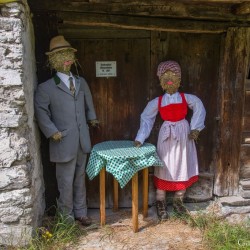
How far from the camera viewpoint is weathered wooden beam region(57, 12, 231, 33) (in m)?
3.46

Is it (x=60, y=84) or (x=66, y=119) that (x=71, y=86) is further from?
(x=66, y=119)

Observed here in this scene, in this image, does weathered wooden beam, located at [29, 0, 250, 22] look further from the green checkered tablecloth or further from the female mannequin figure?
the green checkered tablecloth

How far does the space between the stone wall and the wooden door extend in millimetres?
753

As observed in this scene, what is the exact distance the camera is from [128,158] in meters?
3.28

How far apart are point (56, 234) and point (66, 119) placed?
1174 mm

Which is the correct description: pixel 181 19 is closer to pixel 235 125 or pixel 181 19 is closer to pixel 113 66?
pixel 113 66

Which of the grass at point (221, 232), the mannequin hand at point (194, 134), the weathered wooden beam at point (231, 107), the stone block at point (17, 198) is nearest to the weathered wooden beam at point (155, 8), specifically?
the weathered wooden beam at point (231, 107)

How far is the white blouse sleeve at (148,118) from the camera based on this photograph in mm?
3734

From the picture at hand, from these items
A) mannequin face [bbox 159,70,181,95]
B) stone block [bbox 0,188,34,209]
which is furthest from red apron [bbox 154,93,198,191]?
stone block [bbox 0,188,34,209]

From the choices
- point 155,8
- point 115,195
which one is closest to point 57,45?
point 155,8

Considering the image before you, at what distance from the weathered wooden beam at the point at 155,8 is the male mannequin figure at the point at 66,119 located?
397mm

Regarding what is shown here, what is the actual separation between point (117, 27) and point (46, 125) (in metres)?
1.33

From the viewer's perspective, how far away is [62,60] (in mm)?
3379

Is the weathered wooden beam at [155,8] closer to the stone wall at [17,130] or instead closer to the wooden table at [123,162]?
the stone wall at [17,130]
